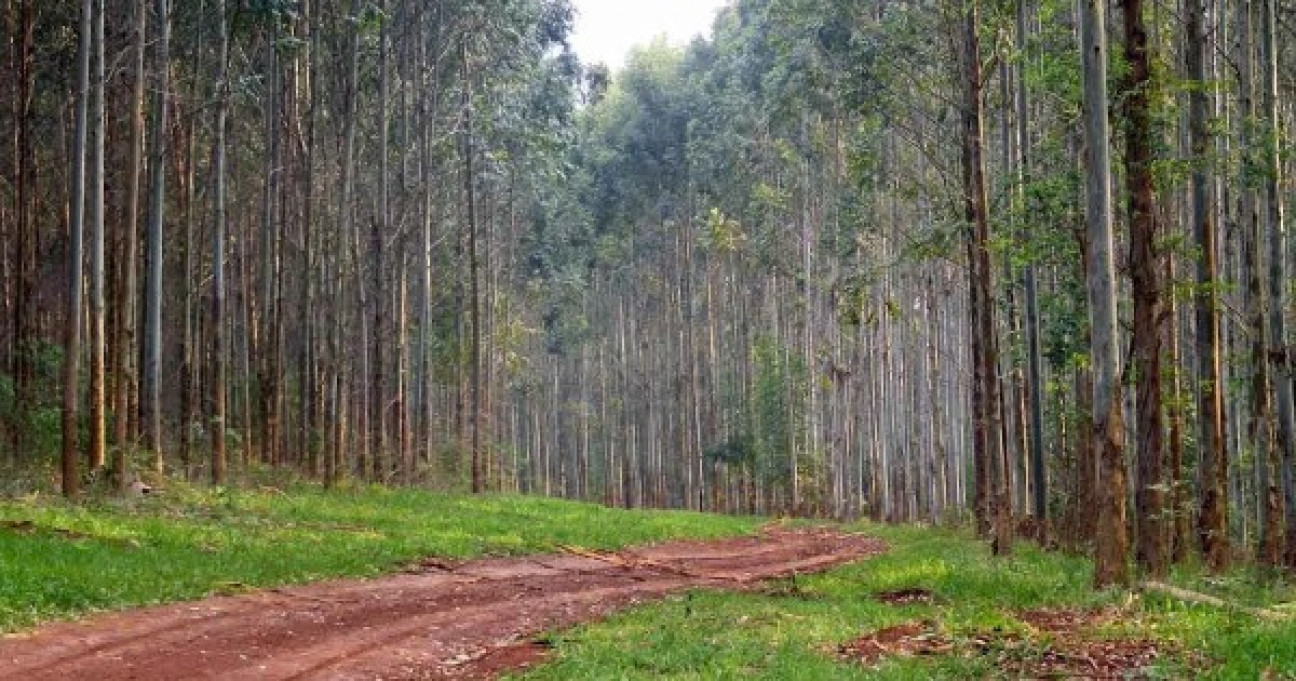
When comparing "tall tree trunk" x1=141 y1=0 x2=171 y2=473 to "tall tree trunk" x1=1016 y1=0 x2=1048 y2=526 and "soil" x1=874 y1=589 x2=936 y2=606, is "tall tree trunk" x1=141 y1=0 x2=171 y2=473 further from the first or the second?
"tall tree trunk" x1=1016 y1=0 x2=1048 y2=526

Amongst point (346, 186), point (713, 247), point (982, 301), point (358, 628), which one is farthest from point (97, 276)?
point (713, 247)

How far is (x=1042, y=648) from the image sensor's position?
361 inches

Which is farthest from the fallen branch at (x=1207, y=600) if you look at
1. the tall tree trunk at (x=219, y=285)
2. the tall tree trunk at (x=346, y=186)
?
the tall tree trunk at (x=346, y=186)

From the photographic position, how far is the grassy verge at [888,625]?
862cm

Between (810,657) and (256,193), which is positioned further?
(256,193)

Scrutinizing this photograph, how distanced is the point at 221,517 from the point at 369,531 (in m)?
2.30

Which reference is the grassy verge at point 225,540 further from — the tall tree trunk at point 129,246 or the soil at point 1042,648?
the soil at point 1042,648

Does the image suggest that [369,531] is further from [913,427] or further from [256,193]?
[913,427]

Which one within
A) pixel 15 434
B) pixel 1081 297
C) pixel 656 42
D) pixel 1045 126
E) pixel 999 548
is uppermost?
pixel 656 42

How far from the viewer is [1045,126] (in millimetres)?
24875

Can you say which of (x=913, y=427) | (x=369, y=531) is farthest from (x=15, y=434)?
(x=913, y=427)

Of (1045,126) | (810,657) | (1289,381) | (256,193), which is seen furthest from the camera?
(256,193)

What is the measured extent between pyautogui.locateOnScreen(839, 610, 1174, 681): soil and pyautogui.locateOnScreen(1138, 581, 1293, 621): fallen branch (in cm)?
82

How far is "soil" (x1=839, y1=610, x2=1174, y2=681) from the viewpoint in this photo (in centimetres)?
850
